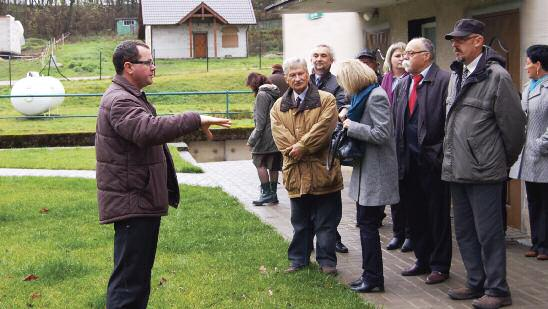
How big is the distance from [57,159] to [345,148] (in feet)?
34.9

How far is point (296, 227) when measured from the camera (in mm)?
6754

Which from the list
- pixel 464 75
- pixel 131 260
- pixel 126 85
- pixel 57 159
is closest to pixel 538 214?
pixel 464 75

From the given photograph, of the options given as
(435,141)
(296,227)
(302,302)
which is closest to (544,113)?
(435,141)

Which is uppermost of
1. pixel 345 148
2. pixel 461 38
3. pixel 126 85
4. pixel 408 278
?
pixel 461 38

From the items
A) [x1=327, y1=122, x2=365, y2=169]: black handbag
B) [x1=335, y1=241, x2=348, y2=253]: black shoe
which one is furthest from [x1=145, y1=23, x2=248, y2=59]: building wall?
[x1=327, y1=122, x2=365, y2=169]: black handbag

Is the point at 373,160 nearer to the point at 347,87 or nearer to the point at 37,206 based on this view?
the point at 347,87

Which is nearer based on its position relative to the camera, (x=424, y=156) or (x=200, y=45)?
(x=424, y=156)

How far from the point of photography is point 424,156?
20.7 feet

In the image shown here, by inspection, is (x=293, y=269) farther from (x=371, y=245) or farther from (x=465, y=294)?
(x=465, y=294)

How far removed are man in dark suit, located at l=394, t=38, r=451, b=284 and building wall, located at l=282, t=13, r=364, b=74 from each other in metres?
5.67

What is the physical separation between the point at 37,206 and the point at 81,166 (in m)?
4.27

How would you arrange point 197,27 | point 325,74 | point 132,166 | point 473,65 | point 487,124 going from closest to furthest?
point 132,166 → point 487,124 → point 473,65 → point 325,74 → point 197,27

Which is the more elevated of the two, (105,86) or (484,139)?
(105,86)

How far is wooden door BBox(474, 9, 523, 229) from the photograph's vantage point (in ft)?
25.8
